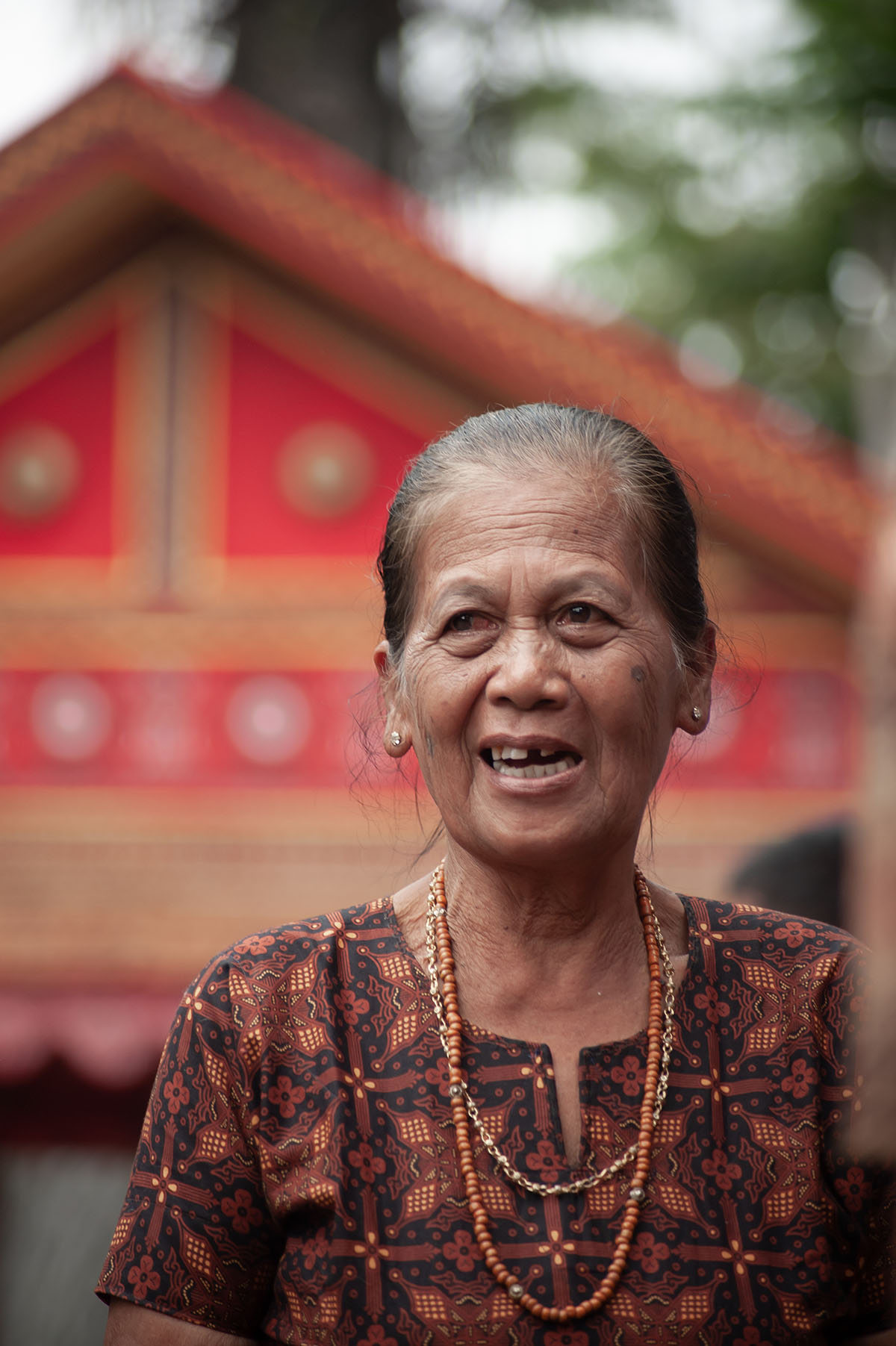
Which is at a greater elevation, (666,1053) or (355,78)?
(355,78)

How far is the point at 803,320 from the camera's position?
17.9m

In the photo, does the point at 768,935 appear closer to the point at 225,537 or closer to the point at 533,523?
the point at 533,523

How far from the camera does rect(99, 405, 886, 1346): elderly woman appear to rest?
5.79 ft

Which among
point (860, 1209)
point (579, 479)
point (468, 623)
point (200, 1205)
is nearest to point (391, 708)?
point (468, 623)

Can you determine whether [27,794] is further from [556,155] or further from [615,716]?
[556,155]

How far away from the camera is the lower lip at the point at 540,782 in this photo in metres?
1.91

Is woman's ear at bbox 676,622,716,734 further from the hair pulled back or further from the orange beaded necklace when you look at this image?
the orange beaded necklace

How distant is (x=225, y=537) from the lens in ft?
21.4

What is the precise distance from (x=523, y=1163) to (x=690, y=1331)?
29cm

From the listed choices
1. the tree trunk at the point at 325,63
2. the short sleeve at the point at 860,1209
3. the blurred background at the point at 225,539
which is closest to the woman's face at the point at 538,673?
the short sleeve at the point at 860,1209

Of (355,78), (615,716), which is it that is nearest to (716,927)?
(615,716)

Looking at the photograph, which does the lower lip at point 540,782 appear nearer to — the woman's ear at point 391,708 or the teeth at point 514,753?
the teeth at point 514,753

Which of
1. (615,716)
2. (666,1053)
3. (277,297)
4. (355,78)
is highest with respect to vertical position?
(355,78)

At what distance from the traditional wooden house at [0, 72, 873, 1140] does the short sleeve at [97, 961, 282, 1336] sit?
431 centimetres
